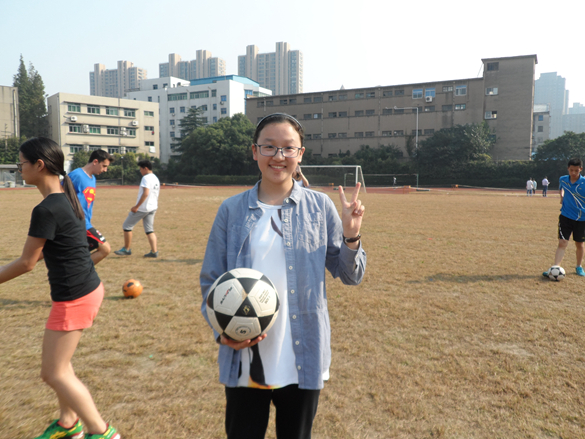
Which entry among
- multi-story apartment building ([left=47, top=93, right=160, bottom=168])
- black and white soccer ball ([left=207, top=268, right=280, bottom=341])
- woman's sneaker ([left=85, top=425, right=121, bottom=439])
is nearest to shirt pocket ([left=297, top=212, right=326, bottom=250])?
black and white soccer ball ([left=207, top=268, right=280, bottom=341])

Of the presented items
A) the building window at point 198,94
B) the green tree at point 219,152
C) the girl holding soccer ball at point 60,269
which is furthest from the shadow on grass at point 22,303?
the building window at point 198,94

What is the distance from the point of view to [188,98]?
298 ft

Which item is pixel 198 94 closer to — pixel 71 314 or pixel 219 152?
pixel 219 152

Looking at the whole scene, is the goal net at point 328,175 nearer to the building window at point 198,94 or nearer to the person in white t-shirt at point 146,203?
the person in white t-shirt at point 146,203

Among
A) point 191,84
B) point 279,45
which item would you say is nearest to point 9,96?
point 191,84

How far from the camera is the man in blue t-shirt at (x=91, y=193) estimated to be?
515cm

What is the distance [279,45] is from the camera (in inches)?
7456

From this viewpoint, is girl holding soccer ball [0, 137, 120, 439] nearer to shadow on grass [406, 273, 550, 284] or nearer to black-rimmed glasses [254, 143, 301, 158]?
black-rimmed glasses [254, 143, 301, 158]

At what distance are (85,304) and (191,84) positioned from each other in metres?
99.2

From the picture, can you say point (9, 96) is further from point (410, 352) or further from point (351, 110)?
point (410, 352)

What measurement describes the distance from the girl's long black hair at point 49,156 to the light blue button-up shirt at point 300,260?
1282 millimetres

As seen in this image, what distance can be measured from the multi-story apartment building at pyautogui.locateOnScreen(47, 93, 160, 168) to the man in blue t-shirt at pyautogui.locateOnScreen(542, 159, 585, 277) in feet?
243

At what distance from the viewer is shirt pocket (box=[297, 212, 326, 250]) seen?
201 cm

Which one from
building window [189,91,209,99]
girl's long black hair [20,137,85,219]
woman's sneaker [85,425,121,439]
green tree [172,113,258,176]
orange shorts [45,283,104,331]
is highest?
building window [189,91,209,99]
